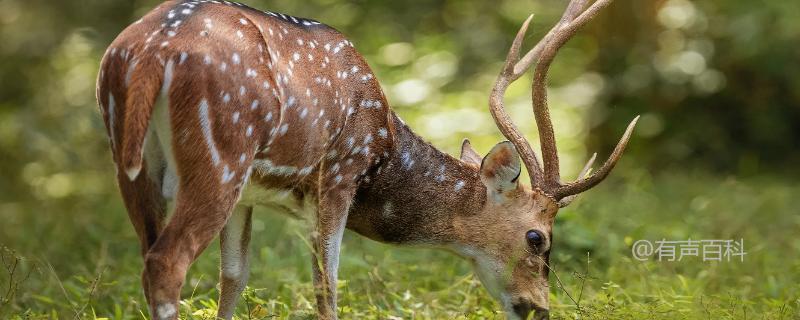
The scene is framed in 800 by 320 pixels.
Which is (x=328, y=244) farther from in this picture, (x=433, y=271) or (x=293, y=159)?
(x=433, y=271)

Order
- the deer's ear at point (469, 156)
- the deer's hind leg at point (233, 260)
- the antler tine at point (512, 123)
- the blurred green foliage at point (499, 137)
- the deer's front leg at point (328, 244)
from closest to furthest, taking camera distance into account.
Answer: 1. the deer's front leg at point (328, 244)
2. the deer's hind leg at point (233, 260)
3. the antler tine at point (512, 123)
4. the deer's ear at point (469, 156)
5. the blurred green foliage at point (499, 137)

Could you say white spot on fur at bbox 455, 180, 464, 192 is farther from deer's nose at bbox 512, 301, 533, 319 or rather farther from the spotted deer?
deer's nose at bbox 512, 301, 533, 319

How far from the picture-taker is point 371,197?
5.64 m

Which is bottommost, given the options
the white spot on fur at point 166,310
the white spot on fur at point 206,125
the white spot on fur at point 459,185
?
the white spot on fur at point 166,310

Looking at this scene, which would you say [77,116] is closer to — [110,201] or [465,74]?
[110,201]

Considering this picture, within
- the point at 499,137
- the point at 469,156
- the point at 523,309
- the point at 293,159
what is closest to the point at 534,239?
the point at 523,309

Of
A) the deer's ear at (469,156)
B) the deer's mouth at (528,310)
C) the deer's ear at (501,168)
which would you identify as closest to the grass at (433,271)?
the deer's mouth at (528,310)

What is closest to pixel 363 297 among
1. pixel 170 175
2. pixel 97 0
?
pixel 170 175

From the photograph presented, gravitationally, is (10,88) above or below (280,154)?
below

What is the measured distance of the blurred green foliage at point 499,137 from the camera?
6.43 m

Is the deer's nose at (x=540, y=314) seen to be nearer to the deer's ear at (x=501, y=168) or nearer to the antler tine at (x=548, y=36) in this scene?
the deer's ear at (x=501, y=168)

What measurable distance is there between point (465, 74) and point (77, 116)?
15.4 feet

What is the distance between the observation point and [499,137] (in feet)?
42.6

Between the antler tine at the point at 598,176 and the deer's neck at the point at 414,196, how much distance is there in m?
0.38
